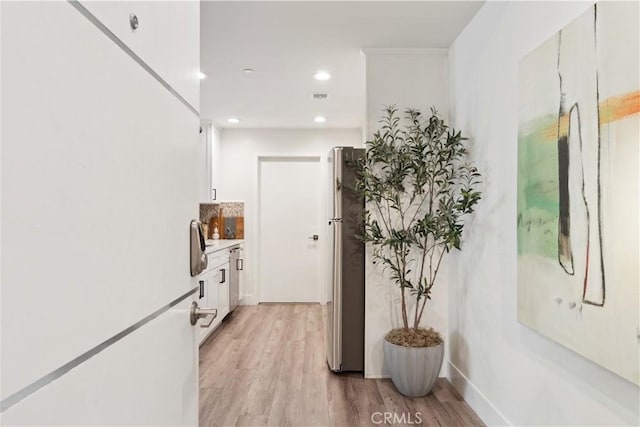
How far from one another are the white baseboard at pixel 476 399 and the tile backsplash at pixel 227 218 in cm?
369

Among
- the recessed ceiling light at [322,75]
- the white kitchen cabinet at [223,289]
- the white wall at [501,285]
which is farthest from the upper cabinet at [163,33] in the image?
the white kitchen cabinet at [223,289]

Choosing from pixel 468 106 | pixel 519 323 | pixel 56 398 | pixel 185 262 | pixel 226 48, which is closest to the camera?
pixel 56 398

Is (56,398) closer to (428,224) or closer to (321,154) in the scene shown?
(428,224)

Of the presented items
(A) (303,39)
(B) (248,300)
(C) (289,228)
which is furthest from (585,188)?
(B) (248,300)

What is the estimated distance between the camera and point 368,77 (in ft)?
10.2

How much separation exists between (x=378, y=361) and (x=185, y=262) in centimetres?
250

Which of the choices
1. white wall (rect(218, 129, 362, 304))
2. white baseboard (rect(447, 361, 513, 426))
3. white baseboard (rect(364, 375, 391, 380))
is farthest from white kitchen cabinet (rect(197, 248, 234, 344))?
white baseboard (rect(447, 361, 513, 426))

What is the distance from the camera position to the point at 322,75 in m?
3.63

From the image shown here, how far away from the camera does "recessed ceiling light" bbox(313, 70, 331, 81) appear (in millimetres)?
3564

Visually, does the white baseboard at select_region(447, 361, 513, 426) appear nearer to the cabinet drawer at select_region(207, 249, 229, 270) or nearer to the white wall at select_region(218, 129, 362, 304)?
the cabinet drawer at select_region(207, 249, 229, 270)

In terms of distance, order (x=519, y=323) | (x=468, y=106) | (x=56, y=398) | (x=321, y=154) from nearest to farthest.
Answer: (x=56, y=398) → (x=519, y=323) → (x=468, y=106) → (x=321, y=154)

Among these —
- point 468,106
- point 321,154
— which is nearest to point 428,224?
point 468,106

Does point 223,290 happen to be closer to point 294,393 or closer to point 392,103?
point 294,393

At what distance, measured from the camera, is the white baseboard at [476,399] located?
2.27 m
